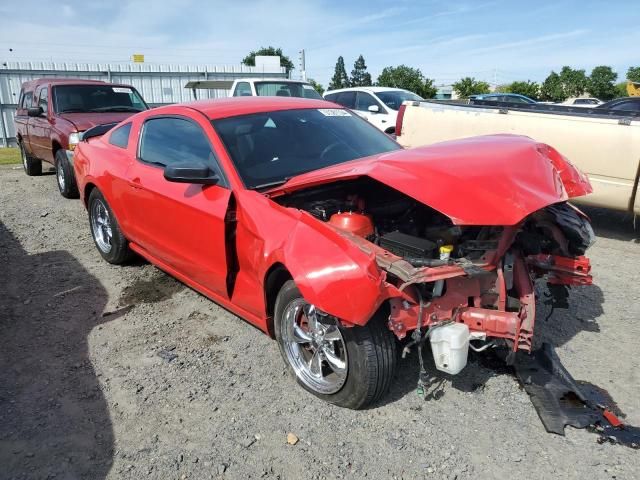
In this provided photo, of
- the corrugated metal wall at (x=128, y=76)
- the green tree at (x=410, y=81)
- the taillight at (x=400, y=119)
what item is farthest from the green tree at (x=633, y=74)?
the taillight at (x=400, y=119)

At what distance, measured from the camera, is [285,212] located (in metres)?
3.02

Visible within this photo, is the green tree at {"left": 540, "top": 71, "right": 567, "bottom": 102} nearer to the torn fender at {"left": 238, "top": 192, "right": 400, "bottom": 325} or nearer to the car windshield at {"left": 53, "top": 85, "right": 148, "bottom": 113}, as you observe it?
the car windshield at {"left": 53, "top": 85, "right": 148, "bottom": 113}

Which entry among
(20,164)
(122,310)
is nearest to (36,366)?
(122,310)

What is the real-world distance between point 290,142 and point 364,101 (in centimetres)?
859

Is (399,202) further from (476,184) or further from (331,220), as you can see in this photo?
(476,184)

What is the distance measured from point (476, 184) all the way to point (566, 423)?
1347 millimetres

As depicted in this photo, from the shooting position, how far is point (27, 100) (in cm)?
998

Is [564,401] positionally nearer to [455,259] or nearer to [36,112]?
[455,259]

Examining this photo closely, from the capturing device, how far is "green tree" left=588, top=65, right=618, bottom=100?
3953cm

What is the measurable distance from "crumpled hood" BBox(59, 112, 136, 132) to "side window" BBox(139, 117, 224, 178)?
4.01 m

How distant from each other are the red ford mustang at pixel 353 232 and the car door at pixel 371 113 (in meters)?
7.28

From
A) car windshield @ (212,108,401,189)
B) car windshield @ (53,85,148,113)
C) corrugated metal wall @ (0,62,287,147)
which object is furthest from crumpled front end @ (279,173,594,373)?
corrugated metal wall @ (0,62,287,147)

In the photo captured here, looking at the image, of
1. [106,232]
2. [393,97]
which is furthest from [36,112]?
[393,97]

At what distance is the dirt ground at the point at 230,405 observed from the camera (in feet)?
8.36
